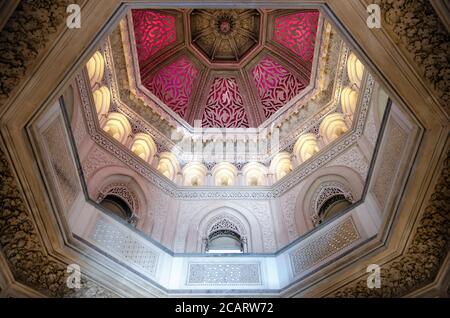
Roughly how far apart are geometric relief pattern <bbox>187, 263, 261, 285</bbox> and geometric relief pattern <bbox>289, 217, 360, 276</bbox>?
1.50 ft

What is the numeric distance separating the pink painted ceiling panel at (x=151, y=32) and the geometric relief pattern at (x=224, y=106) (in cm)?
134

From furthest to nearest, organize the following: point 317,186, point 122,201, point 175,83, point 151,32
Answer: point 175,83 < point 151,32 < point 317,186 < point 122,201

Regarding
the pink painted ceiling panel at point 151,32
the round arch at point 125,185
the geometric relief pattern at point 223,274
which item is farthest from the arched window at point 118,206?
the pink painted ceiling panel at point 151,32

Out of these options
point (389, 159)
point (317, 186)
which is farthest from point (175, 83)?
point (389, 159)

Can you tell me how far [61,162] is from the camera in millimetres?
2867

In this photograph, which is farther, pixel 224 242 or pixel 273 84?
pixel 273 84

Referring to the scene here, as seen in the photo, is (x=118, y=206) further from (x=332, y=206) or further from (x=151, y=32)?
(x=151, y=32)

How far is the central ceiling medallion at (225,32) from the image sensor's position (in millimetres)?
7141

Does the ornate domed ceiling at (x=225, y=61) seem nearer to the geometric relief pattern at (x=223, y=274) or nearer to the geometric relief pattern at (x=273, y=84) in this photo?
the geometric relief pattern at (x=273, y=84)

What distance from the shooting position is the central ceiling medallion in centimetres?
714

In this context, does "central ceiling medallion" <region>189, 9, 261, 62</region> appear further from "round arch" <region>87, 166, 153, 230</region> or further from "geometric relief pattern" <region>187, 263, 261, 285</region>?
"geometric relief pattern" <region>187, 263, 261, 285</region>

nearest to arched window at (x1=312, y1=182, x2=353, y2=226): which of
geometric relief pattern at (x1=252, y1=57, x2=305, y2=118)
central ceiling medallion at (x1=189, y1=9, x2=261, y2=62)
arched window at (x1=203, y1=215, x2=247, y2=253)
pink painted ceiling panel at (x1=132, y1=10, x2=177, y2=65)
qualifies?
arched window at (x1=203, y1=215, x2=247, y2=253)

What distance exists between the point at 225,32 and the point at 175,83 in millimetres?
1679

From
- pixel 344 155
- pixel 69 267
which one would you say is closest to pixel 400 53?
pixel 344 155
